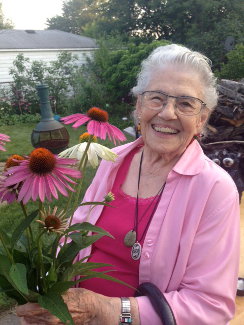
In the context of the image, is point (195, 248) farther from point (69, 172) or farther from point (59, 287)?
point (69, 172)

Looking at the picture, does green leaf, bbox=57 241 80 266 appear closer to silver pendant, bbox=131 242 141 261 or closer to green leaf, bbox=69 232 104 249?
green leaf, bbox=69 232 104 249

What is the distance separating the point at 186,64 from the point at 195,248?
0.74 metres

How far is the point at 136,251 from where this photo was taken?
1.36 meters

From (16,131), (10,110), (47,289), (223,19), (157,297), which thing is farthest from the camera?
(223,19)

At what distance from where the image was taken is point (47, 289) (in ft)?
2.95

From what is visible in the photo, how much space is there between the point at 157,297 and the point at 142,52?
10902mm

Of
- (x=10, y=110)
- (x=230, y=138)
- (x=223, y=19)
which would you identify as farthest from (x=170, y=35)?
(x=230, y=138)

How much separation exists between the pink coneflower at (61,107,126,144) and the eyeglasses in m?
0.50

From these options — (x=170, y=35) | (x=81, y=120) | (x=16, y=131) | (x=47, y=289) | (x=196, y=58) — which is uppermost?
(x=170, y=35)

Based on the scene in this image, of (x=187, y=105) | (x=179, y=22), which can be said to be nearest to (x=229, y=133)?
(x=187, y=105)

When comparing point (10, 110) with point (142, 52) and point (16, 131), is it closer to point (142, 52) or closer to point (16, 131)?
point (16, 131)

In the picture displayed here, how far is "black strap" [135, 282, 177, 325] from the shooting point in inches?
45.2

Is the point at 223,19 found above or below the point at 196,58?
above

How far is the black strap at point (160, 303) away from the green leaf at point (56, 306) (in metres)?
0.44
